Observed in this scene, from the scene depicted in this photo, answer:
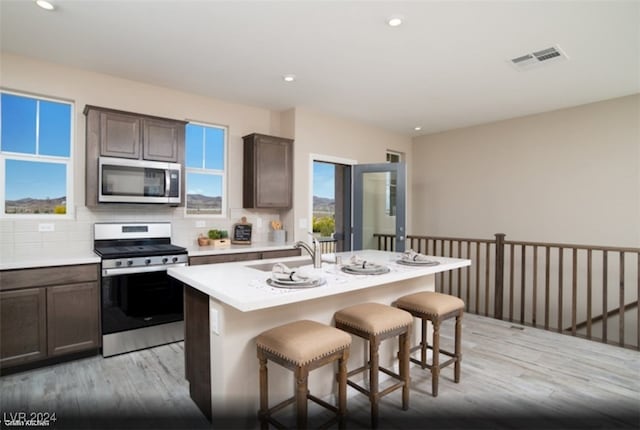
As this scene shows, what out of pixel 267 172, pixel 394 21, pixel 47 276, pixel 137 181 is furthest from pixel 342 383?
pixel 267 172

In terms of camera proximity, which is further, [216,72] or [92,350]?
[216,72]

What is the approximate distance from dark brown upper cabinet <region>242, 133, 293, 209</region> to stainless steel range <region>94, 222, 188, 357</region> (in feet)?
4.21

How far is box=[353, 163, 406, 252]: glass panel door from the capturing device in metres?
5.35

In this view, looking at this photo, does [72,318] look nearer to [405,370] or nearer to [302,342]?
[302,342]

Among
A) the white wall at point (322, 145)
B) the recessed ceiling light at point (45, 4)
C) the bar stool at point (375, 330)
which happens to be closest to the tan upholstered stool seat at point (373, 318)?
the bar stool at point (375, 330)

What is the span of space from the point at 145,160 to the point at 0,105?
127 cm

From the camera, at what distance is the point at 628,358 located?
3258mm

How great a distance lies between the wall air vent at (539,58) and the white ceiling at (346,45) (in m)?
0.07

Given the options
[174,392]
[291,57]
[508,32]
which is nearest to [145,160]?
[291,57]

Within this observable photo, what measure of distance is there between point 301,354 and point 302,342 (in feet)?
0.25

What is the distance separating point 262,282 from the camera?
200 cm

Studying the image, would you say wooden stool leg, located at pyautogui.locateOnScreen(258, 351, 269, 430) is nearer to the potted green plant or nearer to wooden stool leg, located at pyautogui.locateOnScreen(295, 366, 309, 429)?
wooden stool leg, located at pyautogui.locateOnScreen(295, 366, 309, 429)

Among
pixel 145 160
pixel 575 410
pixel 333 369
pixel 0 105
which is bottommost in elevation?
pixel 575 410

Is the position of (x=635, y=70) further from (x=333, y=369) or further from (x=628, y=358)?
(x=333, y=369)
